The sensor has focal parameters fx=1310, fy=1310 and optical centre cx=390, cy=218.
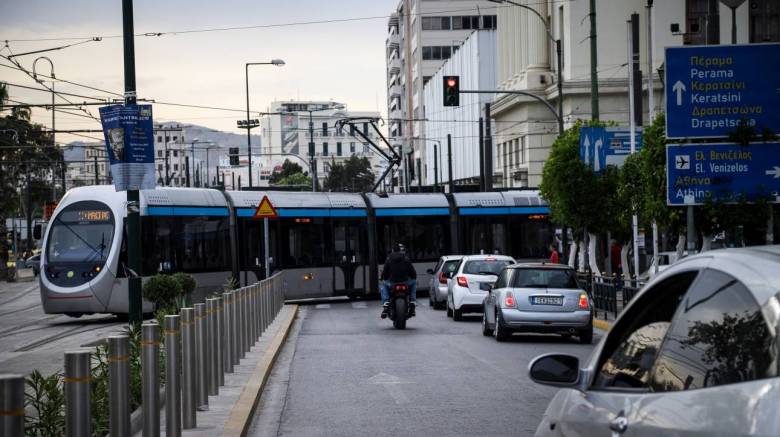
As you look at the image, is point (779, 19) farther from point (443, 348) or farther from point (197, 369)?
point (197, 369)

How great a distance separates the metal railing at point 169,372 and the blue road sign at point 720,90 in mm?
7091

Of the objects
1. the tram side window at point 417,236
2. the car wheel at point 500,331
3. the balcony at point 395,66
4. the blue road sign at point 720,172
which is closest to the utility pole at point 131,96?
the car wheel at point 500,331

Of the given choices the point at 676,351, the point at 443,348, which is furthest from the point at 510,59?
the point at 676,351

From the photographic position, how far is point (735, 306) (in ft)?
12.6

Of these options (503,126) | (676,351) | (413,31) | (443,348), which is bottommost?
(443,348)

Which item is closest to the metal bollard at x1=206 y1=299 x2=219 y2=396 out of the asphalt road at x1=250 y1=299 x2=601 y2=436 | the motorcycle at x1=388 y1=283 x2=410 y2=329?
the asphalt road at x1=250 y1=299 x2=601 y2=436

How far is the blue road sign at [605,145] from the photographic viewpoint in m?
31.8

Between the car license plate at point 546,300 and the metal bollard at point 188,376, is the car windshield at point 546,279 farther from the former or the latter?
the metal bollard at point 188,376

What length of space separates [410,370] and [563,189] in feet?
63.6

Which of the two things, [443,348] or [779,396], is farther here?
[443,348]

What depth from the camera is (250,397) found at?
45.8 ft

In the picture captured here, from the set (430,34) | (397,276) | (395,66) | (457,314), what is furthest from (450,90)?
(395,66)

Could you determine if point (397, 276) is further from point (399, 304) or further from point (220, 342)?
point (220, 342)

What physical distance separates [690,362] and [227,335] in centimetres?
1277
